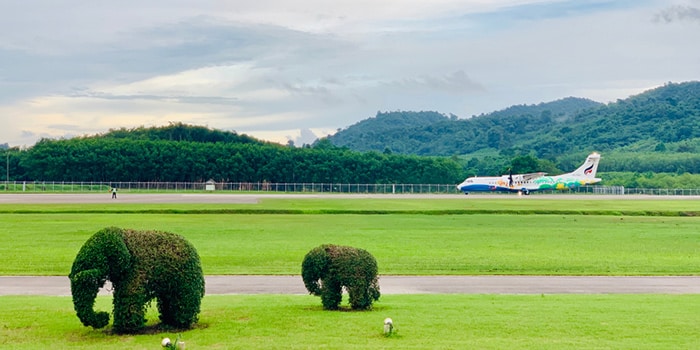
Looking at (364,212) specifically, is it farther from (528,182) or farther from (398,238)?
(528,182)

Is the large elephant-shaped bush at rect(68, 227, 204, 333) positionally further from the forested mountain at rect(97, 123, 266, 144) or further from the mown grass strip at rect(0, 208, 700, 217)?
the forested mountain at rect(97, 123, 266, 144)

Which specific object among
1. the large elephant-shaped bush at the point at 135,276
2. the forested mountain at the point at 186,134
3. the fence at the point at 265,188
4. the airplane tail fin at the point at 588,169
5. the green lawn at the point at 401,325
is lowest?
the green lawn at the point at 401,325

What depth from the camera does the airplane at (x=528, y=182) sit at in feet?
391

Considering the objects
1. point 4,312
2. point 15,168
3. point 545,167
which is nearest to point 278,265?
point 4,312

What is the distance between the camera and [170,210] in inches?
2281

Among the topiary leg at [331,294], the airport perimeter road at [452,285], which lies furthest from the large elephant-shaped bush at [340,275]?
the airport perimeter road at [452,285]

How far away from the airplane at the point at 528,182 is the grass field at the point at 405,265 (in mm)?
56222

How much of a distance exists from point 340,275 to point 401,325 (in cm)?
192

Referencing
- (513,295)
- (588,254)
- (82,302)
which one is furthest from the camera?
(588,254)

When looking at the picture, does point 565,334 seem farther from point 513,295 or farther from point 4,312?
point 4,312

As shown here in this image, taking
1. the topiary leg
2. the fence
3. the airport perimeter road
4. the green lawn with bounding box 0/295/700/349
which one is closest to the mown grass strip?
the airport perimeter road

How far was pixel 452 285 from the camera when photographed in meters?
22.6

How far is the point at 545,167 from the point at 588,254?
5844 inches

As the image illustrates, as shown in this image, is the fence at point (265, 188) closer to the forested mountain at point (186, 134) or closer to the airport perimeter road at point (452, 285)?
the forested mountain at point (186, 134)
